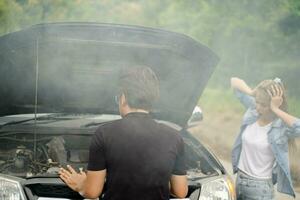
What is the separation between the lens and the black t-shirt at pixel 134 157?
2307mm

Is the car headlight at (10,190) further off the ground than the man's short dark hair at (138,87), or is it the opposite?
the man's short dark hair at (138,87)

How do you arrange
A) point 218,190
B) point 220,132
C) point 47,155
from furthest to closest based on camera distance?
1. point 220,132
2. point 47,155
3. point 218,190

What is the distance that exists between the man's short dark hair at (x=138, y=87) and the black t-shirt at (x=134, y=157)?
6cm

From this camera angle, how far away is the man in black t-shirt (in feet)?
7.58

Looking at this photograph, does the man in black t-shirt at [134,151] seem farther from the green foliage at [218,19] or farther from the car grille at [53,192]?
the green foliage at [218,19]

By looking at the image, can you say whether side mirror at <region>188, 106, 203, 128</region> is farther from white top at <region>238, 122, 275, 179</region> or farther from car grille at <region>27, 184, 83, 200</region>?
car grille at <region>27, 184, 83, 200</region>

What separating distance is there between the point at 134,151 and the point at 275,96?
1351 millimetres

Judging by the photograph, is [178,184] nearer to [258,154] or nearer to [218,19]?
[258,154]

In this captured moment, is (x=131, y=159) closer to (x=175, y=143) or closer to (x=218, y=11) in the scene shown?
(x=175, y=143)

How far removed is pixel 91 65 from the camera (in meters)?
3.99

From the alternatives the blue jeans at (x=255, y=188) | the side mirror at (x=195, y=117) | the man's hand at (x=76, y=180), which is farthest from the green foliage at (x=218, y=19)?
the man's hand at (x=76, y=180)

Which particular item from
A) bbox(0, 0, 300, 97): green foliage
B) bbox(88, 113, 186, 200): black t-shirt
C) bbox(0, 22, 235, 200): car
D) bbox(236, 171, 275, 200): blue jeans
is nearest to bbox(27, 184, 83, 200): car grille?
bbox(0, 22, 235, 200): car

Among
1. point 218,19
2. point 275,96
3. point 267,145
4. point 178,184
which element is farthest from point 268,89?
point 218,19

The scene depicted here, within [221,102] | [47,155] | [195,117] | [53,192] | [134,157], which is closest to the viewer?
[134,157]
